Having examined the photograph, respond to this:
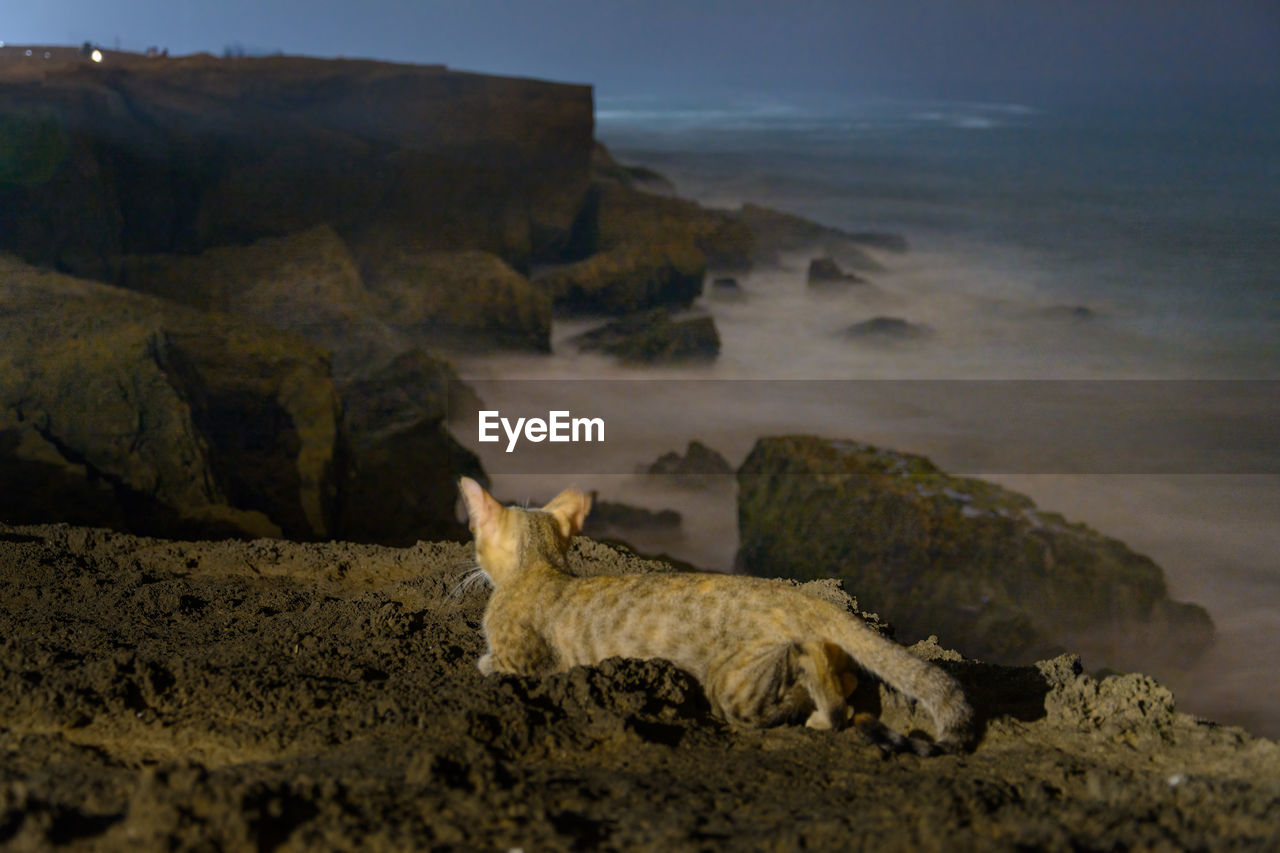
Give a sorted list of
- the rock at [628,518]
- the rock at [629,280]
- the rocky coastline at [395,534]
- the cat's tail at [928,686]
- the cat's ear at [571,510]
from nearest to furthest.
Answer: the rocky coastline at [395,534]
the cat's tail at [928,686]
the cat's ear at [571,510]
the rock at [628,518]
the rock at [629,280]

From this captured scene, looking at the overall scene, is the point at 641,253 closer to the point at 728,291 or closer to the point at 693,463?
the point at 728,291

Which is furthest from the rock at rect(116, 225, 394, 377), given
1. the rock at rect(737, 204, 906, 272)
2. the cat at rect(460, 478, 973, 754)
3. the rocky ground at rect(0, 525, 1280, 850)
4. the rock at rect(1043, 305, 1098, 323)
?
the rock at rect(1043, 305, 1098, 323)

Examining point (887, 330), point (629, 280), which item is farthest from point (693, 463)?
point (887, 330)

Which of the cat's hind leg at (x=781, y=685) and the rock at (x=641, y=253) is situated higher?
the rock at (x=641, y=253)

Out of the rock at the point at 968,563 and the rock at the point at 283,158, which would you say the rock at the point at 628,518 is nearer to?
the rock at the point at 968,563

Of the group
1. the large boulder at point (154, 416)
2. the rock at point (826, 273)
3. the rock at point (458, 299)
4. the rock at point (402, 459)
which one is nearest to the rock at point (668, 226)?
the rock at point (826, 273)

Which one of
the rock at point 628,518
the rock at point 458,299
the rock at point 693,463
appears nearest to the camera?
the rock at point 628,518
